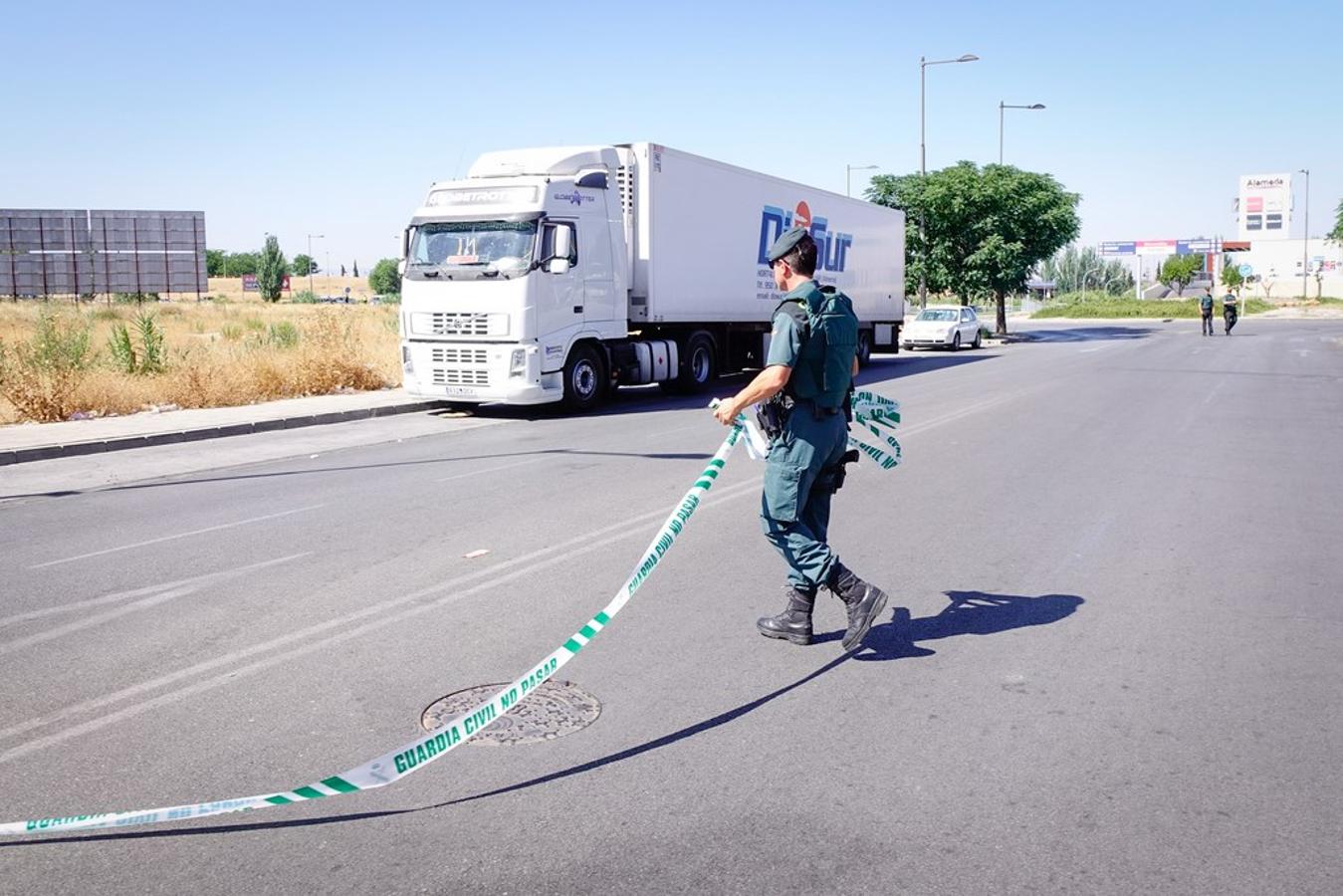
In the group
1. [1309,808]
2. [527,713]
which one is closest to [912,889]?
[1309,808]

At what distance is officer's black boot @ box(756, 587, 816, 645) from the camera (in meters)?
5.23

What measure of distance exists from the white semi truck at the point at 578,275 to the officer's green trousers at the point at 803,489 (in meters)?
10.7

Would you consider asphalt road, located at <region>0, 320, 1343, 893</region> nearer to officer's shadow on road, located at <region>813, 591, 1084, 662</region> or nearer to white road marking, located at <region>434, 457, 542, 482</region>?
officer's shadow on road, located at <region>813, 591, 1084, 662</region>

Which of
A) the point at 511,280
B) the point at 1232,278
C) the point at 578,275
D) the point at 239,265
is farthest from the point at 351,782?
the point at 239,265

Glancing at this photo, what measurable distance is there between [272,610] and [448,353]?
407 inches

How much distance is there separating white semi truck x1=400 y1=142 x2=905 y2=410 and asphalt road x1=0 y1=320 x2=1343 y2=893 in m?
5.84

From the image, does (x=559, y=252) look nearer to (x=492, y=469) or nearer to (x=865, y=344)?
(x=492, y=469)

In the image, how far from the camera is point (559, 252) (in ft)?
50.6

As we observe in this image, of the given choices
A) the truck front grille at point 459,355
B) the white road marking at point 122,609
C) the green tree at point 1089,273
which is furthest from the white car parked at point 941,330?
the green tree at point 1089,273

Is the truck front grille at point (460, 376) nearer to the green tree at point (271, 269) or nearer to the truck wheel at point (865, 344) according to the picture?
the truck wheel at point (865, 344)

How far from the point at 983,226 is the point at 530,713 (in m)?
40.3

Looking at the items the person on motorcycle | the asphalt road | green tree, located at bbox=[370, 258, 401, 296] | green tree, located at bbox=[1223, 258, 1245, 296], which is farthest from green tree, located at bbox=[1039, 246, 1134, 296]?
the asphalt road

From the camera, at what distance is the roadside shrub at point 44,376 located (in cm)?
1484

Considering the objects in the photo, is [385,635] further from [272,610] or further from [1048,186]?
[1048,186]
